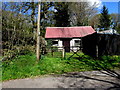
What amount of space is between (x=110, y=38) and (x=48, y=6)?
1144 centimetres

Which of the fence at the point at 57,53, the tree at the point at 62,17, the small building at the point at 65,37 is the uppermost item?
the tree at the point at 62,17

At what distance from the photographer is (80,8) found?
26.1m

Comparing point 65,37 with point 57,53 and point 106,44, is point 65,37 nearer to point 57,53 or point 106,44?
point 57,53

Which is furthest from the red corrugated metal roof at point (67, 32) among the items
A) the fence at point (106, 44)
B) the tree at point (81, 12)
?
the tree at point (81, 12)

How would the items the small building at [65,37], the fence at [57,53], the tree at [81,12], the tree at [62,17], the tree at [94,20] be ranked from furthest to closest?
the tree at [94,20] → the tree at [81,12] → the tree at [62,17] → the small building at [65,37] → the fence at [57,53]

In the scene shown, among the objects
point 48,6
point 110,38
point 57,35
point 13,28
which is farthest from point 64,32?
point 13,28

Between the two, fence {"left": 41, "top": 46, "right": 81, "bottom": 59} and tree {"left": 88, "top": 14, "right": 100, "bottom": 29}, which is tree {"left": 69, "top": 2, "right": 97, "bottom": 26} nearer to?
tree {"left": 88, "top": 14, "right": 100, "bottom": 29}

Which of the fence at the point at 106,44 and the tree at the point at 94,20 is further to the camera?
the tree at the point at 94,20

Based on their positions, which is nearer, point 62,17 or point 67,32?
point 67,32

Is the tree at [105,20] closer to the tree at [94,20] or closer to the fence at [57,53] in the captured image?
the tree at [94,20]

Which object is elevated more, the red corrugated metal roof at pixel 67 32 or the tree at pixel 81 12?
the tree at pixel 81 12

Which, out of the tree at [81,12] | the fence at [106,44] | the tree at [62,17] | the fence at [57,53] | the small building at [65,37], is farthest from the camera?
the tree at [81,12]

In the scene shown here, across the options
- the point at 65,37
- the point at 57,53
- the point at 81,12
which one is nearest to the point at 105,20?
the point at 81,12

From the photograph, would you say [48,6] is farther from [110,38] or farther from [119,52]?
[119,52]
